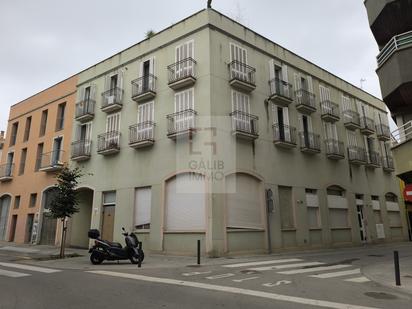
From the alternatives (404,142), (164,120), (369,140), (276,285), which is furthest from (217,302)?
(369,140)

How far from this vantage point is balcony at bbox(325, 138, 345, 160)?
20.8 m

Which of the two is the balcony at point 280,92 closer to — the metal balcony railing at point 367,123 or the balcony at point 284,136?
the balcony at point 284,136

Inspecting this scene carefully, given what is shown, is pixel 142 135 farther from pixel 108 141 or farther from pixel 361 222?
pixel 361 222

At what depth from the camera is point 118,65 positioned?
20656 mm

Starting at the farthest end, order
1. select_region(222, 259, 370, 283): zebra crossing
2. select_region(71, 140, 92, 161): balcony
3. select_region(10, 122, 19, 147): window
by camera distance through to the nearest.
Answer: select_region(10, 122, 19, 147): window < select_region(71, 140, 92, 161): balcony < select_region(222, 259, 370, 283): zebra crossing

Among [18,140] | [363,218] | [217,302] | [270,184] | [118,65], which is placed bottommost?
[217,302]

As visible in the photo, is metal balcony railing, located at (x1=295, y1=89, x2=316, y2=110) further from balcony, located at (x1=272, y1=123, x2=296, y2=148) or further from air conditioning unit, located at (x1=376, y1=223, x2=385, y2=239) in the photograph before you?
air conditioning unit, located at (x1=376, y1=223, x2=385, y2=239)

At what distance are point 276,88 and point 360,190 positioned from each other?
10.4 metres

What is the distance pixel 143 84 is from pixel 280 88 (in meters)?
8.05

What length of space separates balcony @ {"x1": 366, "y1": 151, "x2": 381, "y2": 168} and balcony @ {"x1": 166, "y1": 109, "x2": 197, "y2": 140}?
15.1m

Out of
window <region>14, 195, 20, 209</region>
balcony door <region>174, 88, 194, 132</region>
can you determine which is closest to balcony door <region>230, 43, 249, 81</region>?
balcony door <region>174, 88, 194, 132</region>

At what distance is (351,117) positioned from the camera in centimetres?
2445

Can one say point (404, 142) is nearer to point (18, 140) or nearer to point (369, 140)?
point (369, 140)

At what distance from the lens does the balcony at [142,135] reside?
1699cm
